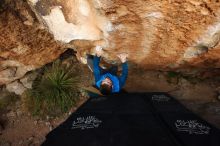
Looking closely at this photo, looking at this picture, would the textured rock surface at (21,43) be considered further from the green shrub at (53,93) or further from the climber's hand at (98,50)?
→ the climber's hand at (98,50)

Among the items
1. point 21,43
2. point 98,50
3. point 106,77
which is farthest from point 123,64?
point 21,43

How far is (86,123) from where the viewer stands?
404cm

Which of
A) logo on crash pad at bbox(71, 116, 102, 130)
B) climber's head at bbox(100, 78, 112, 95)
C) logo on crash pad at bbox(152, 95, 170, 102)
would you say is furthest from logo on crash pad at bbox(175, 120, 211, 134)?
climber's head at bbox(100, 78, 112, 95)

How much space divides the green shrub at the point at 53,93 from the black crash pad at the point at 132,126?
4.05 ft

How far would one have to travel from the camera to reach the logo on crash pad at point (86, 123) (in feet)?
13.0

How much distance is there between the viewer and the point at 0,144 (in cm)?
539

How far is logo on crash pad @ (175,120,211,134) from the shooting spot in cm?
379

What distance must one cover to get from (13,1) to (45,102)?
2250 mm

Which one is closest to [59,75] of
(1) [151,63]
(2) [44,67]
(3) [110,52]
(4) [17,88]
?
(2) [44,67]

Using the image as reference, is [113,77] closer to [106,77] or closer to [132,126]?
[106,77]

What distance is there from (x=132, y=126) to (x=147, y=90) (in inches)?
76.2

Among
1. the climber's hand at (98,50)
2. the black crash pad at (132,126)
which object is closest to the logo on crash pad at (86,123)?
the black crash pad at (132,126)

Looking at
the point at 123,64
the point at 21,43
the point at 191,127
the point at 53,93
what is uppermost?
the point at 21,43

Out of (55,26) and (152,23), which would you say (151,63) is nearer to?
(152,23)
